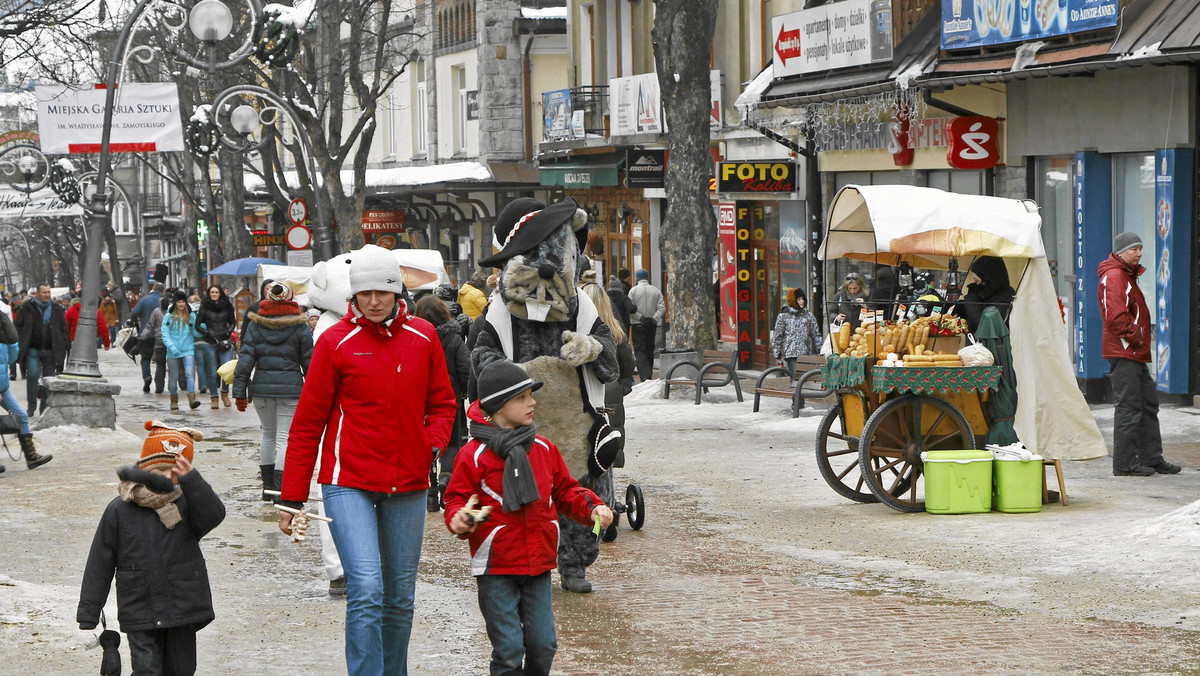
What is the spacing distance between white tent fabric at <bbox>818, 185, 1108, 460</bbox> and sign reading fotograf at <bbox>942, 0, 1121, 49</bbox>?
6175 millimetres

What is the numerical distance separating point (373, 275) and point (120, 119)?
1528 cm

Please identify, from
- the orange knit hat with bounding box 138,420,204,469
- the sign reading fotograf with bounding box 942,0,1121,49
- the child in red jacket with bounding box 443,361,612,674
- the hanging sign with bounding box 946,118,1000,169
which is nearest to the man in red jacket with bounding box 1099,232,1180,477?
the sign reading fotograf with bounding box 942,0,1121,49

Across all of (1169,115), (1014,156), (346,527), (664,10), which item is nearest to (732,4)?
(664,10)

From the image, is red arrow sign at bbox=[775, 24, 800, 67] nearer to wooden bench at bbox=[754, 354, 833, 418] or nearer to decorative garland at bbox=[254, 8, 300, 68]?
wooden bench at bbox=[754, 354, 833, 418]

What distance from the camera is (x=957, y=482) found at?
11258mm

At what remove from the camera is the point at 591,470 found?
349 inches

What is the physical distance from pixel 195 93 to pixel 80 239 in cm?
3442

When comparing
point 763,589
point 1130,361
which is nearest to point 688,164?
point 1130,361

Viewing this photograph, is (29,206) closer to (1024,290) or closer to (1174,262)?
(1174,262)

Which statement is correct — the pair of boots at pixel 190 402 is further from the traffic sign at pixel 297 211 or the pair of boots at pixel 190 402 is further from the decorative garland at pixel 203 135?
the decorative garland at pixel 203 135

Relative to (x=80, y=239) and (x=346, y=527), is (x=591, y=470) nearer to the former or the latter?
(x=346, y=527)

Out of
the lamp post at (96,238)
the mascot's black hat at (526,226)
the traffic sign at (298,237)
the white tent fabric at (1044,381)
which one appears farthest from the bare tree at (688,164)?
the mascot's black hat at (526,226)

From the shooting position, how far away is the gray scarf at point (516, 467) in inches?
239

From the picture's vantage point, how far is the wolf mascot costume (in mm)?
8617
